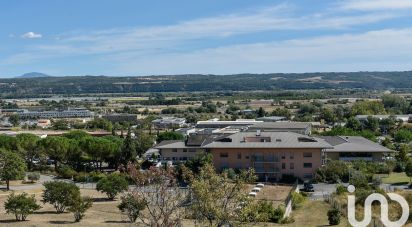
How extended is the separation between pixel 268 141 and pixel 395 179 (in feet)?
37.6

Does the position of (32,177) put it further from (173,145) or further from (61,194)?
(61,194)

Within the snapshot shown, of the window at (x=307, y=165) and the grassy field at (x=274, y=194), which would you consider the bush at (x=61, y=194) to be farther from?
the window at (x=307, y=165)

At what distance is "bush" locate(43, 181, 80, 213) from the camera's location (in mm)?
36638

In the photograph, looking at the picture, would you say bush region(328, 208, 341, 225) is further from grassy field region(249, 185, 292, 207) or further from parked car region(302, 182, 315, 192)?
parked car region(302, 182, 315, 192)

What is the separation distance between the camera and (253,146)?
53.6m

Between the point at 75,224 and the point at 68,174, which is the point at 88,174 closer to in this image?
the point at 68,174

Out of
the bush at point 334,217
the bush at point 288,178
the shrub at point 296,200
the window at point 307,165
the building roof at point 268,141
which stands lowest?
the bush at point 288,178

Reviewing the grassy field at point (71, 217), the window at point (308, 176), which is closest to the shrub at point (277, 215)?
the grassy field at point (71, 217)

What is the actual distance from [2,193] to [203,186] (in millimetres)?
Answer: 28964

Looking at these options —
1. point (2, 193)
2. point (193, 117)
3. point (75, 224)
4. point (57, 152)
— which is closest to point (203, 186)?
point (75, 224)

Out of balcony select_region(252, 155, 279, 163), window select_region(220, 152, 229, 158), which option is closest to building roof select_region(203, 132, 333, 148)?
window select_region(220, 152, 229, 158)

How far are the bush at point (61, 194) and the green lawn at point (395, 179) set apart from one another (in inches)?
1034

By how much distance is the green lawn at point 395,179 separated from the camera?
4949 cm

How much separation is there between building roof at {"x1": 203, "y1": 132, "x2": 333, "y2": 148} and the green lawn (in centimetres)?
572
